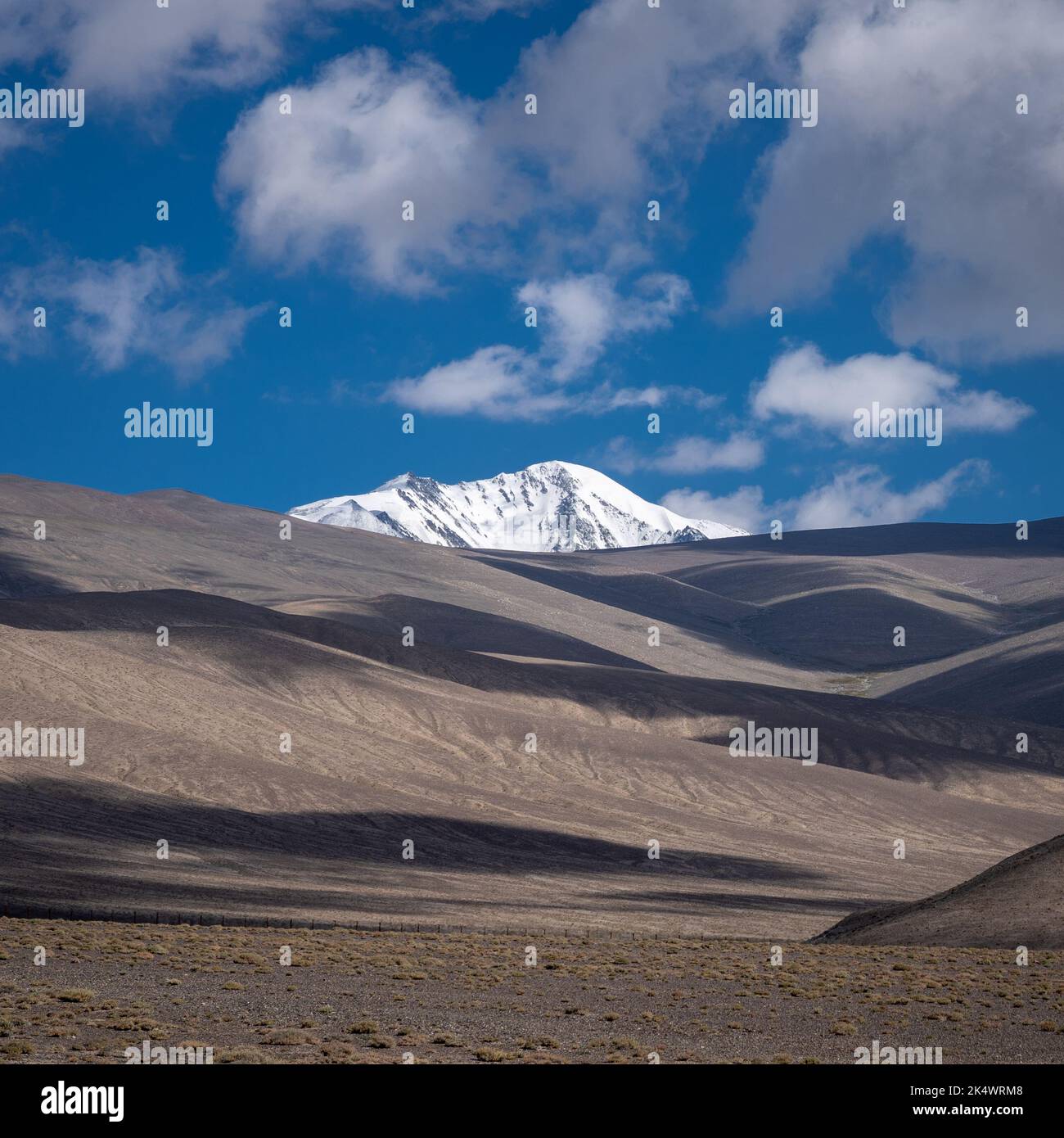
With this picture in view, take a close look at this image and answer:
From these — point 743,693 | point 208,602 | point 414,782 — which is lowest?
point 414,782

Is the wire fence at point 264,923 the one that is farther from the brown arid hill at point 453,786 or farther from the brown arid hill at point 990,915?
the brown arid hill at point 990,915

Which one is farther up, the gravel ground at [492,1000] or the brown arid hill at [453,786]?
the brown arid hill at [453,786]

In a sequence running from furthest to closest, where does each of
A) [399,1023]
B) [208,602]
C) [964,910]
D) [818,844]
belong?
[208,602], [818,844], [964,910], [399,1023]

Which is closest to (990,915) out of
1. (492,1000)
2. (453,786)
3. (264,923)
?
(492,1000)

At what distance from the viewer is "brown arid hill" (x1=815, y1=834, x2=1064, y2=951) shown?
3102cm

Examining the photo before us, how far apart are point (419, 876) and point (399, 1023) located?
30909 mm

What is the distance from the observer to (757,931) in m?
40.7

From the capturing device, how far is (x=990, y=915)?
32969 millimetres

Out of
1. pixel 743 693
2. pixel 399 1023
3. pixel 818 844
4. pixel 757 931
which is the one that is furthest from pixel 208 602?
→ pixel 399 1023

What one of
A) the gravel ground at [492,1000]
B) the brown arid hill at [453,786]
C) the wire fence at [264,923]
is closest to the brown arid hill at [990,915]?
the gravel ground at [492,1000]

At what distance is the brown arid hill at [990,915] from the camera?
102ft

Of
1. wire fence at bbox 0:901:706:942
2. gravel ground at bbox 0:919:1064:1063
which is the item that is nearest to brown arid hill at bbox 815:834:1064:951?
gravel ground at bbox 0:919:1064:1063

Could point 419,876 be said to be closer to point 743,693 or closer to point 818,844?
point 818,844

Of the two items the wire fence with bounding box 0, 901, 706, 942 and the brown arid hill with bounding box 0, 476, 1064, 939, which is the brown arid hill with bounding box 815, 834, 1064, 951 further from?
the brown arid hill with bounding box 0, 476, 1064, 939
